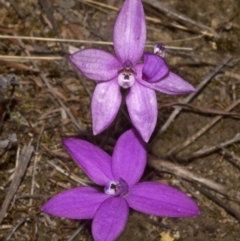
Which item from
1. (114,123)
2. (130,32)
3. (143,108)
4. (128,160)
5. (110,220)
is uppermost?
(130,32)

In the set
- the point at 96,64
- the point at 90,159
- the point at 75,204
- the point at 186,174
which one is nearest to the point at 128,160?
the point at 90,159

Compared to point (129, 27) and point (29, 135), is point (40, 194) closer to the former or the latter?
point (29, 135)

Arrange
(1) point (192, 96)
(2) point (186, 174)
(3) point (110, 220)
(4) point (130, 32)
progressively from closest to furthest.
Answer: (3) point (110, 220) → (4) point (130, 32) → (2) point (186, 174) → (1) point (192, 96)

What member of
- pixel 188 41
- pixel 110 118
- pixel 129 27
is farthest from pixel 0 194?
pixel 188 41

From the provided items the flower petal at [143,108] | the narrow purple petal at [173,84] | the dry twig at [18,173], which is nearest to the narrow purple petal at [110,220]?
the flower petal at [143,108]

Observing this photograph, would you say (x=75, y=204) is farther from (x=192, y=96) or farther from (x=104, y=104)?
(x=192, y=96)

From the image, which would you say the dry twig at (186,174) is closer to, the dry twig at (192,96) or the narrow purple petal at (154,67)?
the dry twig at (192,96)

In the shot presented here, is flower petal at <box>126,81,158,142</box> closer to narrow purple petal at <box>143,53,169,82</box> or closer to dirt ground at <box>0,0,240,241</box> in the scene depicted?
narrow purple petal at <box>143,53,169,82</box>
